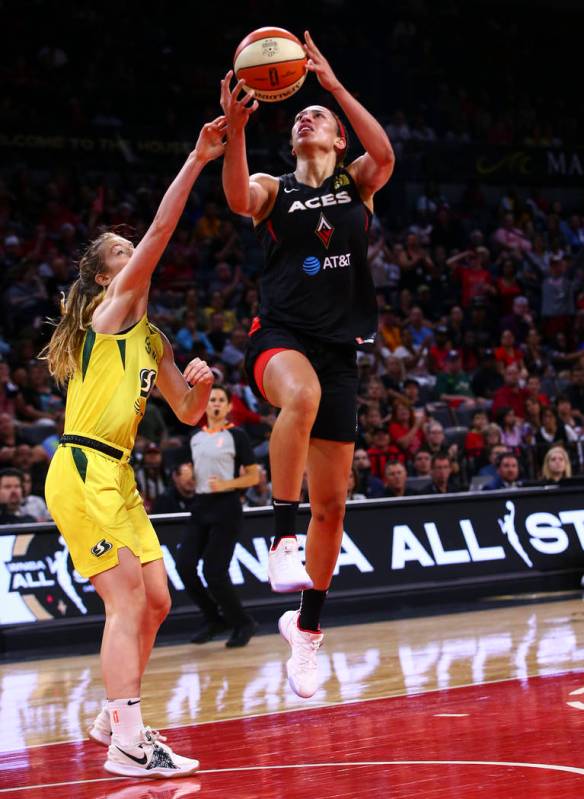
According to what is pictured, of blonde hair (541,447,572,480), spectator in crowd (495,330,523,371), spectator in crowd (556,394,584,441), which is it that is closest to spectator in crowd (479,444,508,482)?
blonde hair (541,447,572,480)

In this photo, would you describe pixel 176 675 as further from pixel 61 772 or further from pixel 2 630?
pixel 61 772

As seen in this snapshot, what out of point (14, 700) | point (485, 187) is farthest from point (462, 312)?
point (14, 700)

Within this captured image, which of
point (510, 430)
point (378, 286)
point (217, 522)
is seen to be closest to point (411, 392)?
point (510, 430)

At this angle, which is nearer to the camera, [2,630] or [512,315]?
[2,630]

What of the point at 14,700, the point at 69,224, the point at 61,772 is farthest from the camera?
the point at 69,224

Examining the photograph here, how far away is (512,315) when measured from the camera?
16.9 m

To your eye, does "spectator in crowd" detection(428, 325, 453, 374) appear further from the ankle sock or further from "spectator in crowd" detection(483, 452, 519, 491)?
the ankle sock

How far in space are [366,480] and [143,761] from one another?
263 inches

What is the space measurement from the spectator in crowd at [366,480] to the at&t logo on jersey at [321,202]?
6.33 metres

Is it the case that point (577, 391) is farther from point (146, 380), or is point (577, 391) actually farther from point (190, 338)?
point (146, 380)

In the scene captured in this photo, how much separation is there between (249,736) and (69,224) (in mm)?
9813

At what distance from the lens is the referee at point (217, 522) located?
31.6 ft

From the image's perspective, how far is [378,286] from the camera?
16.8m

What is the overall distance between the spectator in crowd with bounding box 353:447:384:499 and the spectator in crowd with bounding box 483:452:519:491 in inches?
45.8
